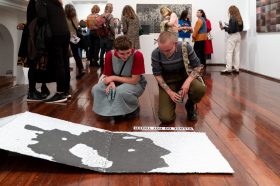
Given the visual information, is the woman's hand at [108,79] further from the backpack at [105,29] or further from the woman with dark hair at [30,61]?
the backpack at [105,29]

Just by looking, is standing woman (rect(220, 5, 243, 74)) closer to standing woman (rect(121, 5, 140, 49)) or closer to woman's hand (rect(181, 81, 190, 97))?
standing woman (rect(121, 5, 140, 49))

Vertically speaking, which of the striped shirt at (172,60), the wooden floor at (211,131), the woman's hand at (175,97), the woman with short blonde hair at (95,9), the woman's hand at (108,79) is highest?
the woman with short blonde hair at (95,9)

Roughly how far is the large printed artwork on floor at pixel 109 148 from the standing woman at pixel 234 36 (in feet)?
18.2

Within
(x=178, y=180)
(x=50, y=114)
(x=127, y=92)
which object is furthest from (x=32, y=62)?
(x=178, y=180)

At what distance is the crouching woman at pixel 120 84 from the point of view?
3.67 meters

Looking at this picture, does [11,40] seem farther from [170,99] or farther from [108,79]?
[170,99]

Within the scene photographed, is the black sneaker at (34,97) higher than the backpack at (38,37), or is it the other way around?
the backpack at (38,37)

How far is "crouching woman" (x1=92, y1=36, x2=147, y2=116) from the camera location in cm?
367

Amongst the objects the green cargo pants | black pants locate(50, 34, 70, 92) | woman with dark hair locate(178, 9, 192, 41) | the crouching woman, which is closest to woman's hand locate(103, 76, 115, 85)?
the crouching woman

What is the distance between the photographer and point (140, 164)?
246 centimetres

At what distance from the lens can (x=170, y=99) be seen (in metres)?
3.73


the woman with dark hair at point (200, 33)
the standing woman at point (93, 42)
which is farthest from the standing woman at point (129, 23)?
the woman with dark hair at point (200, 33)

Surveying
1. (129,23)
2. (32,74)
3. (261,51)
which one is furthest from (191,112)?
(261,51)

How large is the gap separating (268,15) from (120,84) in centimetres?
472
